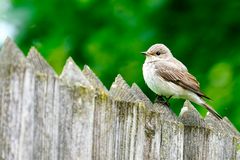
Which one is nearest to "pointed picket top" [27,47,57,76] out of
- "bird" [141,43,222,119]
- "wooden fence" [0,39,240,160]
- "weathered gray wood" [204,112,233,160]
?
"wooden fence" [0,39,240,160]

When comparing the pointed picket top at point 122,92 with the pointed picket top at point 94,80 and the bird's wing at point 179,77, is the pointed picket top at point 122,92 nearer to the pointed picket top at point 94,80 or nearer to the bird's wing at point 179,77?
the pointed picket top at point 94,80

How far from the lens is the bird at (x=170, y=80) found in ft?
23.9

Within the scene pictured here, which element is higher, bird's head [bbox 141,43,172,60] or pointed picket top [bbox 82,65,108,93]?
bird's head [bbox 141,43,172,60]

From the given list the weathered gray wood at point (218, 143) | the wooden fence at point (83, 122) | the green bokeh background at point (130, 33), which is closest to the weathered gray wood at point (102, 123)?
the wooden fence at point (83, 122)

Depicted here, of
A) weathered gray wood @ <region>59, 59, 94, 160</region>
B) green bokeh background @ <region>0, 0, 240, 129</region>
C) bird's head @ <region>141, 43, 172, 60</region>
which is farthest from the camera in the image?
green bokeh background @ <region>0, 0, 240, 129</region>

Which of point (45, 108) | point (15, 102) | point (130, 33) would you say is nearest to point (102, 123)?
point (45, 108)

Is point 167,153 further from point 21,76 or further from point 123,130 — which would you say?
point 21,76

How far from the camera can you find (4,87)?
3.62m

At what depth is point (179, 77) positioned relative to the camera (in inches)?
296

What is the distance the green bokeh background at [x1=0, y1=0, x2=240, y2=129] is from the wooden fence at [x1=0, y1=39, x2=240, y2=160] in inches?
141

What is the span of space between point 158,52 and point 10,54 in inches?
184

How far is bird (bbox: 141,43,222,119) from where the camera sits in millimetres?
7289

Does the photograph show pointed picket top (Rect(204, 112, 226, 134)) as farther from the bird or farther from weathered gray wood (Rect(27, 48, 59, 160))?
the bird

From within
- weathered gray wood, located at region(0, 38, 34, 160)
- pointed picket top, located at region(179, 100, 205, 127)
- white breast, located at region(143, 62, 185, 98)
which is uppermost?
white breast, located at region(143, 62, 185, 98)
